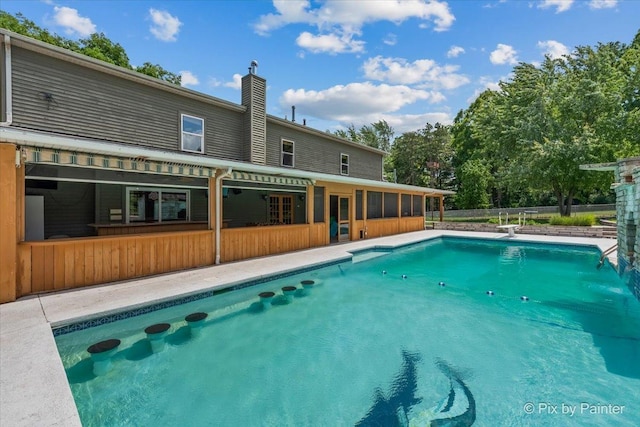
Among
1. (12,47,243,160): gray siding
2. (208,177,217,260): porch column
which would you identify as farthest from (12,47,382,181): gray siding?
(208,177,217,260): porch column

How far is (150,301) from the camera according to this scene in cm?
529

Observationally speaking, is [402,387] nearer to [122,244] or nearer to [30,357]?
[30,357]

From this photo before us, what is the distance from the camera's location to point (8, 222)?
16.9 ft

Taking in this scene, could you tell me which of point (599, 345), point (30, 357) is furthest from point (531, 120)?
point (30, 357)

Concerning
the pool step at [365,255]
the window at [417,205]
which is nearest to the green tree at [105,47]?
the pool step at [365,255]

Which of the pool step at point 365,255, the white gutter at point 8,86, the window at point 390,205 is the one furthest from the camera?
the window at point 390,205

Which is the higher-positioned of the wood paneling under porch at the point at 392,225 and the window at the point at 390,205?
the window at the point at 390,205

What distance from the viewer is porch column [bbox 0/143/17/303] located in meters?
5.09

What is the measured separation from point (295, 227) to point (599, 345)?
27.3ft

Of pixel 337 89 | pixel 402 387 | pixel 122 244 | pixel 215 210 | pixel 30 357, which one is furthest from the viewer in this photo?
pixel 337 89

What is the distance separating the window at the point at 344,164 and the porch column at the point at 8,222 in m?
14.3

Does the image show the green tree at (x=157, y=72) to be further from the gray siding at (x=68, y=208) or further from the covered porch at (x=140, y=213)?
the gray siding at (x=68, y=208)

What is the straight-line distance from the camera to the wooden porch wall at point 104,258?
5609 millimetres

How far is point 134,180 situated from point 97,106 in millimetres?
2495
